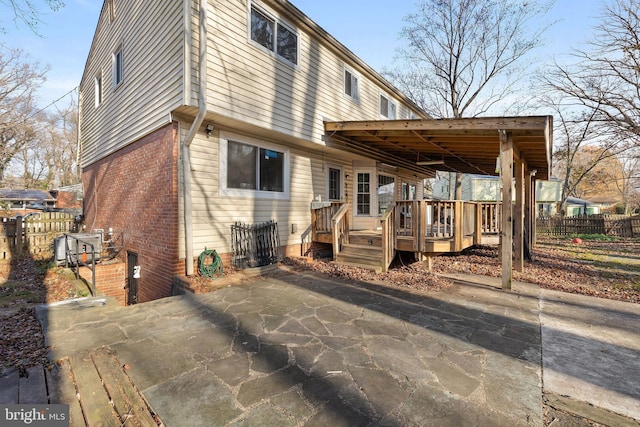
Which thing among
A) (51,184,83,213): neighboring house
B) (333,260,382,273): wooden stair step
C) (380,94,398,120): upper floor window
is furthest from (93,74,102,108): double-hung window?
(51,184,83,213): neighboring house

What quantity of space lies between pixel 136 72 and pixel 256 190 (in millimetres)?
4075

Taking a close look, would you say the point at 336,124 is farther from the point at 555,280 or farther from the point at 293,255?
the point at 555,280

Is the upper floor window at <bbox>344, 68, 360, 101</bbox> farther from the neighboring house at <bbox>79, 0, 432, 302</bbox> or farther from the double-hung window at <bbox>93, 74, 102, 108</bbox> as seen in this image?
the double-hung window at <bbox>93, 74, 102, 108</bbox>

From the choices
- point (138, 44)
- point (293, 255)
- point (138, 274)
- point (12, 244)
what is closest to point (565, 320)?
point (293, 255)

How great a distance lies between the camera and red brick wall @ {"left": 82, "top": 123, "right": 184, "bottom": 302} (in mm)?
5844

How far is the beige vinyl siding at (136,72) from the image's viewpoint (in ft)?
18.8

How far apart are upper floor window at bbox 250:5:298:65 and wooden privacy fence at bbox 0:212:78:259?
349 inches

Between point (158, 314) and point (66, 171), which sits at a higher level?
point (66, 171)

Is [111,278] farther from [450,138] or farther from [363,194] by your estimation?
[450,138]

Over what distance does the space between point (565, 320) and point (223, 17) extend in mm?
7945

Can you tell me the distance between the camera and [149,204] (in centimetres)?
667

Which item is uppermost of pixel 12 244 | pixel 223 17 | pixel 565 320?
pixel 223 17

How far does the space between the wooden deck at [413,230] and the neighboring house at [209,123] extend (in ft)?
3.11

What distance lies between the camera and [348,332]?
12.1 ft
